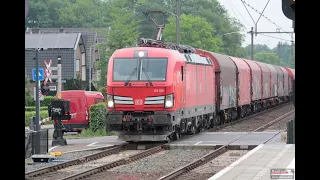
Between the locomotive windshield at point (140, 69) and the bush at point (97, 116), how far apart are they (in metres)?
6.49

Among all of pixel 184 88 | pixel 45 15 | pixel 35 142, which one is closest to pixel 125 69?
pixel 184 88

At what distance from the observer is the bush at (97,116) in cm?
2709

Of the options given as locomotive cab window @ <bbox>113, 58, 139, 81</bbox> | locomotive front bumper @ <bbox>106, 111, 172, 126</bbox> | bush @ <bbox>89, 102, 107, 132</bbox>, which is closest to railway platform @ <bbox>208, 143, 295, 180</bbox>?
locomotive front bumper @ <bbox>106, 111, 172, 126</bbox>

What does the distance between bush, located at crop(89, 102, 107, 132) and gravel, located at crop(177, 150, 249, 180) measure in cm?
867

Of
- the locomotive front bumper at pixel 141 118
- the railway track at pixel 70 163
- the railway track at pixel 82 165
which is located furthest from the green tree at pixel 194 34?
the railway track at pixel 82 165

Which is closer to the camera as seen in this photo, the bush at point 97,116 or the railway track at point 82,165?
the railway track at point 82,165

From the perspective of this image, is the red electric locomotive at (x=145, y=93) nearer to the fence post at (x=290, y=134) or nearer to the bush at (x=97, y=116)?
the fence post at (x=290, y=134)

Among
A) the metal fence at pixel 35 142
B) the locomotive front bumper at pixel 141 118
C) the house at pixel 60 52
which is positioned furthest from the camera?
the house at pixel 60 52

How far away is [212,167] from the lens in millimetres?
15891

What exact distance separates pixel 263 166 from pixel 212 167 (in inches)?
90.3

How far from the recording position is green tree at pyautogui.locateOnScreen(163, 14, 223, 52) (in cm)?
6888
